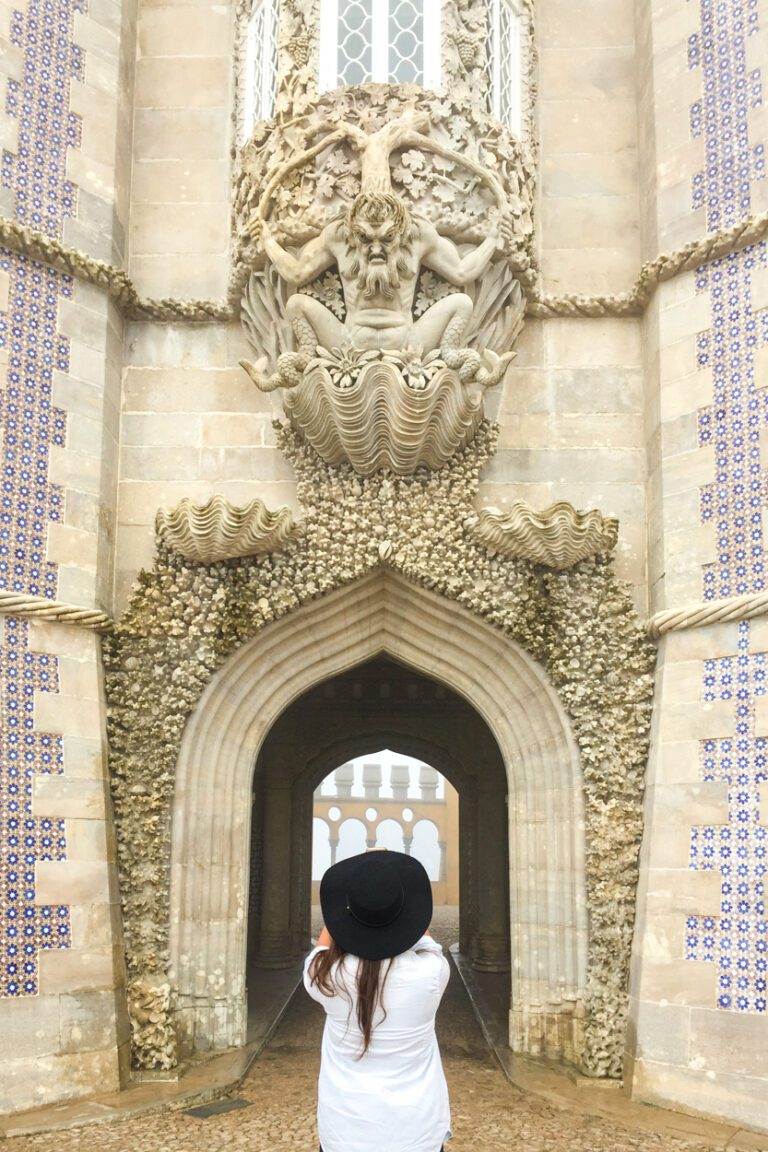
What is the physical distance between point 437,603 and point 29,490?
2.76 metres

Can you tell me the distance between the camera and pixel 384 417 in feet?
22.9

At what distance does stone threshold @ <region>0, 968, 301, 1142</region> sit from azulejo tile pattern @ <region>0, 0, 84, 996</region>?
2.23 ft

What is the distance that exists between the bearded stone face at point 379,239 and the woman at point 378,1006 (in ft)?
16.2

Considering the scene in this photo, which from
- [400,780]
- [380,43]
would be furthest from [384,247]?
[400,780]

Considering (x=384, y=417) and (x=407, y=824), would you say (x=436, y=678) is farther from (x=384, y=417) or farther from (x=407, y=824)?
(x=407, y=824)

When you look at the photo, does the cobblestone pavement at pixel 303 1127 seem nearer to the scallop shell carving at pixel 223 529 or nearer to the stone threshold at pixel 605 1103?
the stone threshold at pixel 605 1103

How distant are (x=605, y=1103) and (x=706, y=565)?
3.21 m

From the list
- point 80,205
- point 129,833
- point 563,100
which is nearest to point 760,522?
point 563,100

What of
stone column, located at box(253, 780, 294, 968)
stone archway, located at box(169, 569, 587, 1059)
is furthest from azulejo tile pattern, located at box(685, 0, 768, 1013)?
stone column, located at box(253, 780, 294, 968)

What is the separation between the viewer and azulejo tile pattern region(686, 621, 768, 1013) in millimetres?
5969

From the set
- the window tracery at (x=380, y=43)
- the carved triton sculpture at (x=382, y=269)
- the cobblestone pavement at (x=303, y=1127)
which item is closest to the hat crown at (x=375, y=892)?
the cobblestone pavement at (x=303, y=1127)

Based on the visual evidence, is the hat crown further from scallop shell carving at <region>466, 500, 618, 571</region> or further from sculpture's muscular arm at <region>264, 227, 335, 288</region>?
sculpture's muscular arm at <region>264, 227, 335, 288</region>

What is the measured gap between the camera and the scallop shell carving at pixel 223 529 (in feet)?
22.6

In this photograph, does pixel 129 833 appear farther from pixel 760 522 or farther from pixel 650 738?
pixel 760 522
